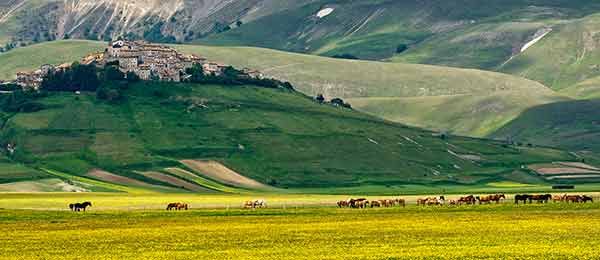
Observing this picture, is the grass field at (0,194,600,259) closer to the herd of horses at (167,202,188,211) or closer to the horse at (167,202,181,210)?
the horse at (167,202,181,210)

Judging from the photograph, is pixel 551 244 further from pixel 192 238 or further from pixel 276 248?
pixel 192 238

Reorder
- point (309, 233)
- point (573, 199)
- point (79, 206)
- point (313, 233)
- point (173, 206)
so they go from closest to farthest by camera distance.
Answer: point (313, 233), point (309, 233), point (173, 206), point (79, 206), point (573, 199)

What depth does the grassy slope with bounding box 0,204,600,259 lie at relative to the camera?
9944 cm

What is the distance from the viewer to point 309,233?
398ft

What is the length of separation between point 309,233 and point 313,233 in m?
0.39

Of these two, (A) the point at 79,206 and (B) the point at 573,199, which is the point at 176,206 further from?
(B) the point at 573,199

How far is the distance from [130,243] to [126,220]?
37.5 metres

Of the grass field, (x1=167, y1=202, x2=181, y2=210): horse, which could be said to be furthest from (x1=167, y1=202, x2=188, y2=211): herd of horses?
the grass field

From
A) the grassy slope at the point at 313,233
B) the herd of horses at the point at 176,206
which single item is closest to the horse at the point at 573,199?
the grassy slope at the point at 313,233

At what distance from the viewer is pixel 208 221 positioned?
146750 mm

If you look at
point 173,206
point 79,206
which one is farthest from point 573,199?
point 79,206

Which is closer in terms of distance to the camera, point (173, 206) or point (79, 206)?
point (173, 206)

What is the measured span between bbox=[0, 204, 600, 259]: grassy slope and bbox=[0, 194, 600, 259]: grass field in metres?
0.08

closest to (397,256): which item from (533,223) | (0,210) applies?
(533,223)
